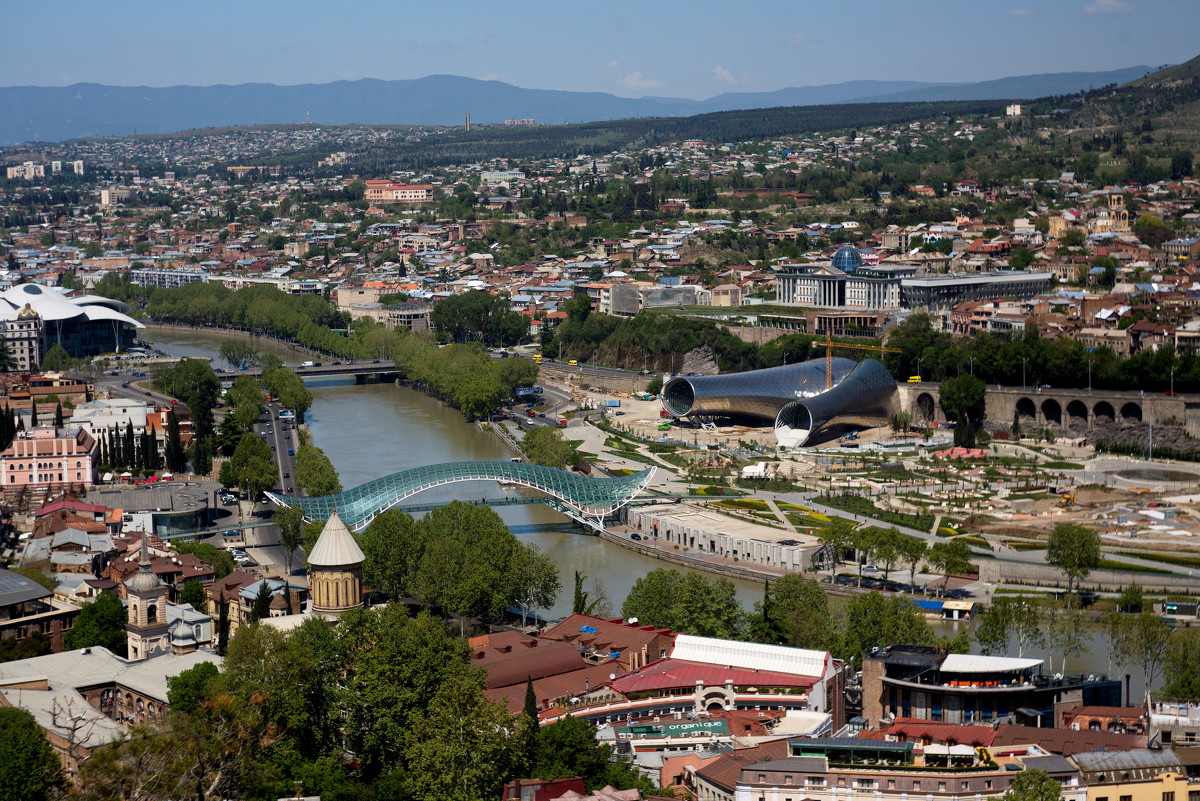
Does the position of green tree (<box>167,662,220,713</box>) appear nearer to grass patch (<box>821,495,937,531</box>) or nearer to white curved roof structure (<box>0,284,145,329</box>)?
grass patch (<box>821,495,937,531</box>)

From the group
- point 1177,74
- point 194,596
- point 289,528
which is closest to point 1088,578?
point 289,528

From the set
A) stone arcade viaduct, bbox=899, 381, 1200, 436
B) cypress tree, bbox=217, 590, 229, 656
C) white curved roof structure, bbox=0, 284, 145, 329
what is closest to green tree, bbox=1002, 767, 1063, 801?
cypress tree, bbox=217, 590, 229, 656

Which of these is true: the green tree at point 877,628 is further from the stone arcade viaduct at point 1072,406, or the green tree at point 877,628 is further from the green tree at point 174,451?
the stone arcade viaduct at point 1072,406

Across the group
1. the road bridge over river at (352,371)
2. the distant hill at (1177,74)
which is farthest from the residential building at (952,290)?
the distant hill at (1177,74)

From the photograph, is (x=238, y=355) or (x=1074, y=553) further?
(x=238, y=355)

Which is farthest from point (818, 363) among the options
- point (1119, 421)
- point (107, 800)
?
point (107, 800)

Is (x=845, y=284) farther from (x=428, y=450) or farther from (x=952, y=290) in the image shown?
(x=428, y=450)
